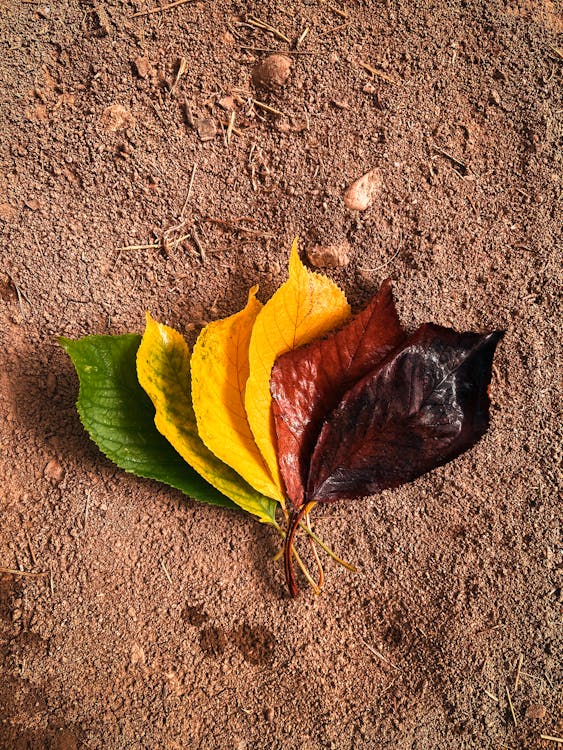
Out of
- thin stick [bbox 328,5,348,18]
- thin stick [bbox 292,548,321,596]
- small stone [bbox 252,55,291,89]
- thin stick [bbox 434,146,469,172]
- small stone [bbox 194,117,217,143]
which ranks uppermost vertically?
thin stick [bbox 328,5,348,18]

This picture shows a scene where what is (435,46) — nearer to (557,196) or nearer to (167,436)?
(557,196)

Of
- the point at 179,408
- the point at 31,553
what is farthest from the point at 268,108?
the point at 31,553

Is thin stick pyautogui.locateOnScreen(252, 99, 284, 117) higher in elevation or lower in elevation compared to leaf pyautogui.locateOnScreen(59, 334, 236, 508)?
higher

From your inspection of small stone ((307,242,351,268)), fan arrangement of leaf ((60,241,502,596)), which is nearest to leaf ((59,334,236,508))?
fan arrangement of leaf ((60,241,502,596))

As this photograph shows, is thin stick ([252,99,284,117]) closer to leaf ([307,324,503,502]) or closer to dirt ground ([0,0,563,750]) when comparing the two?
dirt ground ([0,0,563,750])

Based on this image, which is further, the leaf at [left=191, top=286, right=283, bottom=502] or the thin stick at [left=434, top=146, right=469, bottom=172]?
the thin stick at [left=434, top=146, right=469, bottom=172]
